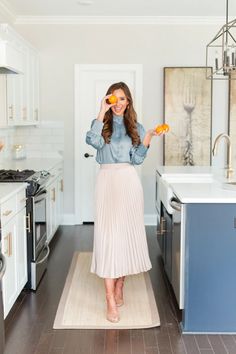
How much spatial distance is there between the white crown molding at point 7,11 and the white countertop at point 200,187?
254 cm

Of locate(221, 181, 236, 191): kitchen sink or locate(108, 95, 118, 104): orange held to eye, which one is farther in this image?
locate(221, 181, 236, 191): kitchen sink

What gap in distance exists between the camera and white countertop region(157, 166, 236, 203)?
110 inches

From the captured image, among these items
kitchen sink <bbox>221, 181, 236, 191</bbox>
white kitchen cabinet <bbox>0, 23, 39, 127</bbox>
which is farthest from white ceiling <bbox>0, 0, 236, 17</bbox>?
kitchen sink <bbox>221, 181, 236, 191</bbox>

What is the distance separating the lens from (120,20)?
5785 mm

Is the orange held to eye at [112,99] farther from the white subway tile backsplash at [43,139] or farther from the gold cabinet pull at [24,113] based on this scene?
the white subway tile backsplash at [43,139]

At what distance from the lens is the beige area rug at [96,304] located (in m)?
3.11

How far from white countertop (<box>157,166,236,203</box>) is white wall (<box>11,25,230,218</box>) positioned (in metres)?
1.68

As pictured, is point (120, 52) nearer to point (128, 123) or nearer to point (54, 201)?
point (54, 201)

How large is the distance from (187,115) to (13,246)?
335cm

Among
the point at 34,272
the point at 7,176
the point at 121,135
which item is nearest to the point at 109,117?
the point at 121,135

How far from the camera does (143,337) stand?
2.92 metres

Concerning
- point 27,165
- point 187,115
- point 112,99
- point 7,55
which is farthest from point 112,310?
point 187,115

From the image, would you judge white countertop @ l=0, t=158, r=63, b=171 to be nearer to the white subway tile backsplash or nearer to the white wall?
the white subway tile backsplash

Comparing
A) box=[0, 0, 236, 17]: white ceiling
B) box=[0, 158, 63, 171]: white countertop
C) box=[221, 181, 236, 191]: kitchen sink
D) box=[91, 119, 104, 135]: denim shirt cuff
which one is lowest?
box=[221, 181, 236, 191]: kitchen sink
